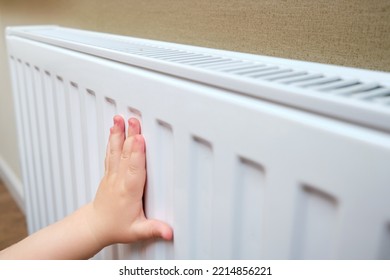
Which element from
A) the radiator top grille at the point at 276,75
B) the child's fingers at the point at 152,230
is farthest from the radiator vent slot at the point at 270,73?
the child's fingers at the point at 152,230

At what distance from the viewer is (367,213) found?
0.74ft

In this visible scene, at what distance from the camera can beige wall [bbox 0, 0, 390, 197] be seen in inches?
13.7

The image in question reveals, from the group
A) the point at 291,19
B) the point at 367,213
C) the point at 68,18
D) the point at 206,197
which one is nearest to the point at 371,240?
the point at 367,213

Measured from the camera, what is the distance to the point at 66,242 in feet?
1.56

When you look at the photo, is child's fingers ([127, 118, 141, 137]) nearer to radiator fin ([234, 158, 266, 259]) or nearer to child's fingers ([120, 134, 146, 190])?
child's fingers ([120, 134, 146, 190])

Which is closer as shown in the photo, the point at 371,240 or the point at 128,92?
the point at 371,240

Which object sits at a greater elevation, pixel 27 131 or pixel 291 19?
pixel 291 19

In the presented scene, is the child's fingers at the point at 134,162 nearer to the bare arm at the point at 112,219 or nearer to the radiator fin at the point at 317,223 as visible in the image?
the bare arm at the point at 112,219

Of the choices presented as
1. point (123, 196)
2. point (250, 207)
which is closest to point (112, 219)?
point (123, 196)

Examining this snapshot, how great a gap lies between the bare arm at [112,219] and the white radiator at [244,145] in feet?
0.04

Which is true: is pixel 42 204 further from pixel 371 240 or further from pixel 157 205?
pixel 371 240

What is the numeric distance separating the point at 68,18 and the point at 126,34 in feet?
0.74

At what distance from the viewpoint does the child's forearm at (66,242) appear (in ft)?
1.53

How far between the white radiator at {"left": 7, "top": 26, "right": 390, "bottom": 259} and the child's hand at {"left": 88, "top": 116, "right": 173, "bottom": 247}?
0.03 ft
